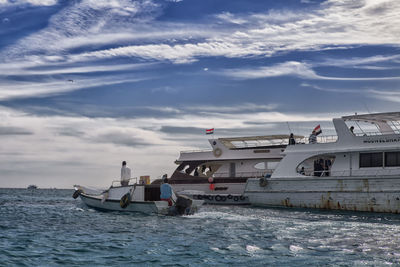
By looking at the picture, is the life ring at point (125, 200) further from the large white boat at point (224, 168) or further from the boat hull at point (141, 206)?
the large white boat at point (224, 168)

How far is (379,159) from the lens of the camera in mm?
27859

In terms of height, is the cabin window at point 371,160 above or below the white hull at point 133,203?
above

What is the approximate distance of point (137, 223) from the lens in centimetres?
2041

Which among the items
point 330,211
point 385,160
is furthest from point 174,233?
point 385,160

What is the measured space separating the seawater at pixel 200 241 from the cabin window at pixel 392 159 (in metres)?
5.64

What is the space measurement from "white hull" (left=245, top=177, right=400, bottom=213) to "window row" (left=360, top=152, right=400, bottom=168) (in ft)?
5.21

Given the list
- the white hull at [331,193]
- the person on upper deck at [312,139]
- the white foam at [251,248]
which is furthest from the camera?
the person on upper deck at [312,139]

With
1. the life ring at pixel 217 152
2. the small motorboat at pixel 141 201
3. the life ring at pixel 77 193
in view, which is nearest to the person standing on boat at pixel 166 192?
the small motorboat at pixel 141 201

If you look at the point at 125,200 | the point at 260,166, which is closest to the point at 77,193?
the point at 125,200

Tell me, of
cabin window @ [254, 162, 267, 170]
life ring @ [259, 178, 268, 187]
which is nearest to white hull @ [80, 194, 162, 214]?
life ring @ [259, 178, 268, 187]

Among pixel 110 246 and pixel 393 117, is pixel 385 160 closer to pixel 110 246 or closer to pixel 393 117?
pixel 393 117

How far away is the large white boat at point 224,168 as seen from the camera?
1398 inches

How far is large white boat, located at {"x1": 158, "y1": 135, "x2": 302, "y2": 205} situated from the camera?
116 feet

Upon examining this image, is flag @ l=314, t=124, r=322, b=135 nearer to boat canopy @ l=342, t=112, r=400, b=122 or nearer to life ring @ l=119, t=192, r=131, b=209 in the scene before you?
boat canopy @ l=342, t=112, r=400, b=122
